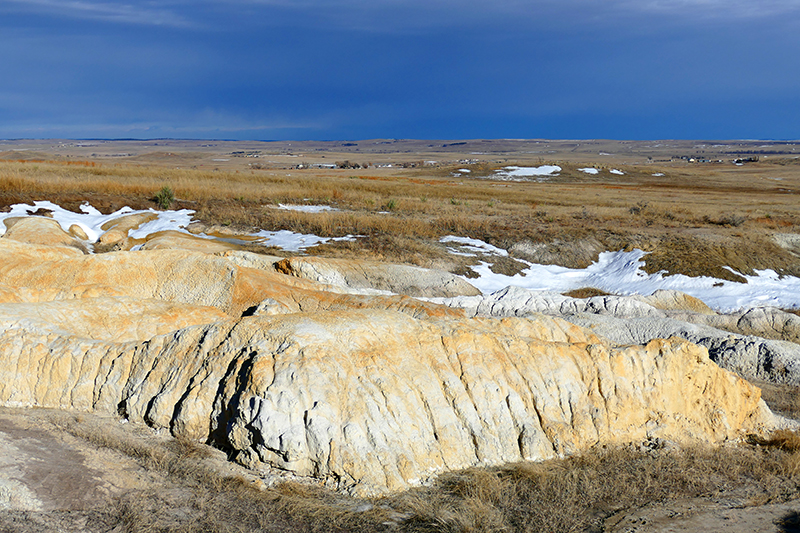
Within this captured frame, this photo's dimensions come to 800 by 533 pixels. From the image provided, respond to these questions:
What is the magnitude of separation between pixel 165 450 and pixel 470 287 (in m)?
12.5

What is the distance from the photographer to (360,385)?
6.36 metres

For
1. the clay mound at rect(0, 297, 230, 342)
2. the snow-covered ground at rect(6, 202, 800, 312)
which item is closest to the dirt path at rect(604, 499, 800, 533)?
the clay mound at rect(0, 297, 230, 342)

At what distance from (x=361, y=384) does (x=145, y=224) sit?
18.9 metres

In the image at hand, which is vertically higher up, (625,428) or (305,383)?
(305,383)

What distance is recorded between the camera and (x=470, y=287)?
17578 mm

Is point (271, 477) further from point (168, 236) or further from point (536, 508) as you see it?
point (168, 236)

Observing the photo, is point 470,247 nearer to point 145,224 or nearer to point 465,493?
point 145,224

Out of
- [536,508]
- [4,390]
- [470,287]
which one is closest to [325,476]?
[536,508]

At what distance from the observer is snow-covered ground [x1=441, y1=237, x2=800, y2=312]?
745 inches

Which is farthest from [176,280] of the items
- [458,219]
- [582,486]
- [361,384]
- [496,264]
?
[458,219]

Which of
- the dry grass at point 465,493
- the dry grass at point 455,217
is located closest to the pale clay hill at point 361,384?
the dry grass at point 465,493

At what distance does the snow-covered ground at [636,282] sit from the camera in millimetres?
18922

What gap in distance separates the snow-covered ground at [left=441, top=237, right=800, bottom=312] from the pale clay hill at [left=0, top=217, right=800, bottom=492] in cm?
1050

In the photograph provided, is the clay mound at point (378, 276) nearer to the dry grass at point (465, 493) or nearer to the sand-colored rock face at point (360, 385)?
the sand-colored rock face at point (360, 385)
